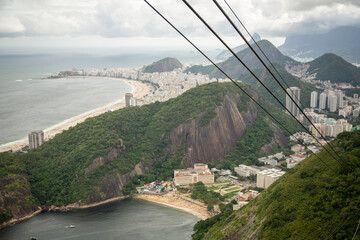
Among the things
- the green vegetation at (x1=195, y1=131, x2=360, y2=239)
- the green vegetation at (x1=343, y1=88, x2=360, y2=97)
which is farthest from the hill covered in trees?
the green vegetation at (x1=343, y1=88, x2=360, y2=97)

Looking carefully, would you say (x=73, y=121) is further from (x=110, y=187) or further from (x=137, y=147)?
(x=110, y=187)

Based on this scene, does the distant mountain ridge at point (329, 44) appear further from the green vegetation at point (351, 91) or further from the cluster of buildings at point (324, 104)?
the cluster of buildings at point (324, 104)

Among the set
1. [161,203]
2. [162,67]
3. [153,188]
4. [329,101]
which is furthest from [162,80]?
[161,203]

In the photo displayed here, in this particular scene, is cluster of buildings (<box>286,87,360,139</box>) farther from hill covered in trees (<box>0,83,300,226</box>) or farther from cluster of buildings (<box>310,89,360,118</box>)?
hill covered in trees (<box>0,83,300,226</box>)

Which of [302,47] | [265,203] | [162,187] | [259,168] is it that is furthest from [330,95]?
[302,47]

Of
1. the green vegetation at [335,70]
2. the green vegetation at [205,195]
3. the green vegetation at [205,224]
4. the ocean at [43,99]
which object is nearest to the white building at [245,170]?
the green vegetation at [205,195]
